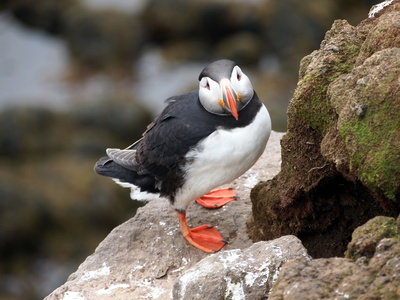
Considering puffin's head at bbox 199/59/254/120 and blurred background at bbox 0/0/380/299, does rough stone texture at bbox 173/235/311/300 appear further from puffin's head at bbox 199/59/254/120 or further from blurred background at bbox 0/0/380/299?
blurred background at bbox 0/0/380/299

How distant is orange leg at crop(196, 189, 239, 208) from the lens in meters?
5.51

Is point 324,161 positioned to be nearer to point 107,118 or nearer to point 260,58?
point 107,118

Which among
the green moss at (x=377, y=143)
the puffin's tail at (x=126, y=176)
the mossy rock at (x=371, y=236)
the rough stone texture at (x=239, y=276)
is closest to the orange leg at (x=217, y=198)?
the puffin's tail at (x=126, y=176)

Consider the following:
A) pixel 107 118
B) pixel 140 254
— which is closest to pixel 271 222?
pixel 140 254

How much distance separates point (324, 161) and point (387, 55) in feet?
2.82

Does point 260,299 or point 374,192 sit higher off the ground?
point 374,192

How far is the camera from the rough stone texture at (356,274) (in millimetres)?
2859

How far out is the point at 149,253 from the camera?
5.03 meters

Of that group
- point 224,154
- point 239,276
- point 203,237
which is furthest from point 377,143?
point 203,237

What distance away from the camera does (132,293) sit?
460cm

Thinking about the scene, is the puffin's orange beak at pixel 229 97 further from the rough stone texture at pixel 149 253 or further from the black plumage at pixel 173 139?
the rough stone texture at pixel 149 253

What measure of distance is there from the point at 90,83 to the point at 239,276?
9.93m

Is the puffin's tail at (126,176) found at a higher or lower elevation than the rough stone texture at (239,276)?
higher

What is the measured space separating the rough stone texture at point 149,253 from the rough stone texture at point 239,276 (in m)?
0.90
